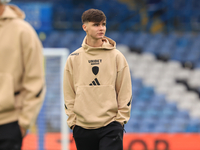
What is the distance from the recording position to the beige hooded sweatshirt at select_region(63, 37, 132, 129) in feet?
8.84

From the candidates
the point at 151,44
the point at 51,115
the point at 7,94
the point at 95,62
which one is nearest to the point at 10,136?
the point at 7,94

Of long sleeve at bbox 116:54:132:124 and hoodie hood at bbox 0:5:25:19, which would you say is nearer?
hoodie hood at bbox 0:5:25:19

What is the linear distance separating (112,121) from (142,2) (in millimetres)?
9922

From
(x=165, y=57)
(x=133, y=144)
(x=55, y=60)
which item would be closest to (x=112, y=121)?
(x=55, y=60)

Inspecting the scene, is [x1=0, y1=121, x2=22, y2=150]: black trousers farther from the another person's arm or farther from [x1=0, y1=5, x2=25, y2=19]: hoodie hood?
[x1=0, y1=5, x2=25, y2=19]: hoodie hood

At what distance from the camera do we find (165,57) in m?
10.5

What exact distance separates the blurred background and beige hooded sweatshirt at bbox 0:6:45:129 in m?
7.09

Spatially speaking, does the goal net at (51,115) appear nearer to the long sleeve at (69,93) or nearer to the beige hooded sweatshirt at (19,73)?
the long sleeve at (69,93)

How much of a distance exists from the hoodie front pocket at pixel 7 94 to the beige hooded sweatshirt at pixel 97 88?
2.79 feet

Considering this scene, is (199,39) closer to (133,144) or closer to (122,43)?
(122,43)

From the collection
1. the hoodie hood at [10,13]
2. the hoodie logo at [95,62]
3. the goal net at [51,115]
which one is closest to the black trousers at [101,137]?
the hoodie logo at [95,62]

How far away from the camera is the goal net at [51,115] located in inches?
199

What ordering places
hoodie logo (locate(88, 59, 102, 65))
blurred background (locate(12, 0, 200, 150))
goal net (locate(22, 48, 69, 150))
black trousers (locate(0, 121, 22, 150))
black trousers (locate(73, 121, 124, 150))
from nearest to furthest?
1. black trousers (locate(0, 121, 22, 150))
2. black trousers (locate(73, 121, 124, 150))
3. hoodie logo (locate(88, 59, 102, 65))
4. goal net (locate(22, 48, 69, 150))
5. blurred background (locate(12, 0, 200, 150))

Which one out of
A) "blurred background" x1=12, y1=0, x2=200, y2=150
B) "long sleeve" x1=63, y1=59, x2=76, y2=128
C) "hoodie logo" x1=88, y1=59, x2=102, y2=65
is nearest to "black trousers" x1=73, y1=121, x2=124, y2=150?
"long sleeve" x1=63, y1=59, x2=76, y2=128
